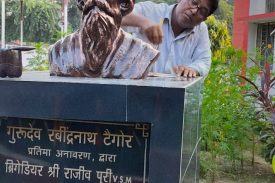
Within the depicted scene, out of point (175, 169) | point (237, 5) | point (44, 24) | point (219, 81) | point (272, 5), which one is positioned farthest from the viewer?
point (44, 24)

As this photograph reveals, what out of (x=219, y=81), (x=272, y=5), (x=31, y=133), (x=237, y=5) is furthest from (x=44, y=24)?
(x=31, y=133)

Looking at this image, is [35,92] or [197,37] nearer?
[35,92]

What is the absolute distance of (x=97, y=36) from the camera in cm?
225

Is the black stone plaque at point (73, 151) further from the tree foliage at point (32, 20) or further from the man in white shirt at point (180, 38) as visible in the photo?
the tree foliage at point (32, 20)

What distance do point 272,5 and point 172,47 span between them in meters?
8.51

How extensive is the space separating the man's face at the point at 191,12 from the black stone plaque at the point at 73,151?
104cm

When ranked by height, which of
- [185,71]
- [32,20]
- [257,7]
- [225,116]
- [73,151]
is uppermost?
[32,20]

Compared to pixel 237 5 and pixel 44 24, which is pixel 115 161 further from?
pixel 44 24

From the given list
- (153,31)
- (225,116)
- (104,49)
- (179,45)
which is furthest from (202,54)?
(225,116)

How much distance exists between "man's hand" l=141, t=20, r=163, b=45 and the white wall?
29.4 ft

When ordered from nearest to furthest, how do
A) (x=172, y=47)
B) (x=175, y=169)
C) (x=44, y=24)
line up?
(x=175, y=169) → (x=172, y=47) → (x=44, y=24)

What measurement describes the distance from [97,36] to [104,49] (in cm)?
8

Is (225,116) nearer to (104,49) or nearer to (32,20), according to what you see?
(104,49)

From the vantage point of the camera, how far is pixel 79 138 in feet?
6.68
